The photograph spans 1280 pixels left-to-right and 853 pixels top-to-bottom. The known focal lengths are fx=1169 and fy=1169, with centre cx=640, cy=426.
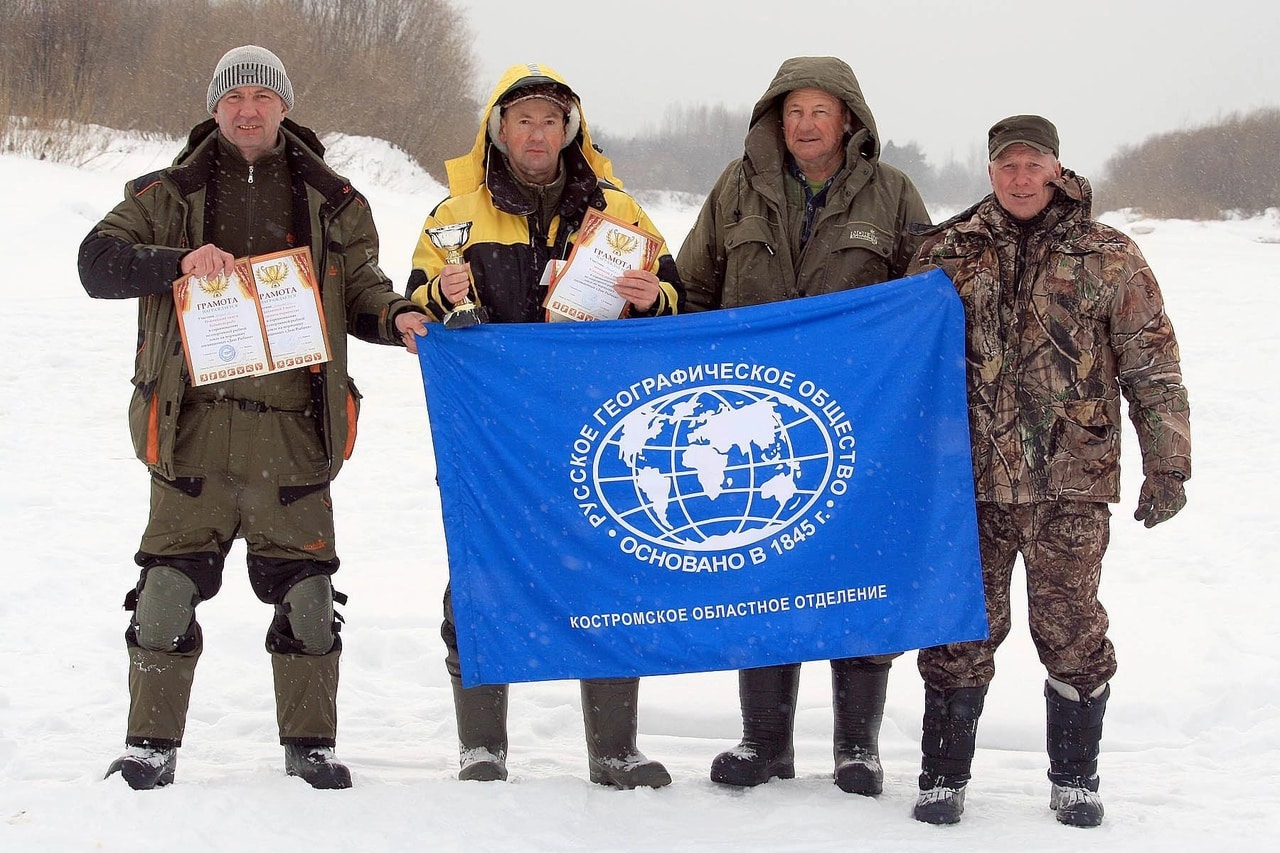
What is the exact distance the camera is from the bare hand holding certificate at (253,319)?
10.2 ft

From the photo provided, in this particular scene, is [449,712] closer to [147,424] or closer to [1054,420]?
[147,424]

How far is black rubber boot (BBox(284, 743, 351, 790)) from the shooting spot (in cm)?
323

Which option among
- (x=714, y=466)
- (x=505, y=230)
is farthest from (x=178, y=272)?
(x=714, y=466)

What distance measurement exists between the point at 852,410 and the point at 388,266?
11.0m

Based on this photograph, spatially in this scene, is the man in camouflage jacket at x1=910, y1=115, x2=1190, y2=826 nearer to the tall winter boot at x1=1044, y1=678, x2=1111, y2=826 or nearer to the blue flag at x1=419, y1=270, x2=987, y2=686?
the tall winter boot at x1=1044, y1=678, x2=1111, y2=826

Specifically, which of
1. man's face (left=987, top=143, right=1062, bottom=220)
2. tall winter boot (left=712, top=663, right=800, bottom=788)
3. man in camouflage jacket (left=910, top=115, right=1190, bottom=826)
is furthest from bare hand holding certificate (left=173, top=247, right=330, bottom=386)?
man's face (left=987, top=143, right=1062, bottom=220)

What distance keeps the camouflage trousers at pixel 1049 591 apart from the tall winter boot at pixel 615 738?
0.85 m

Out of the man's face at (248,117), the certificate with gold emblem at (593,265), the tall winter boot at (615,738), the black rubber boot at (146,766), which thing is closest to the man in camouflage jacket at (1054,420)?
the tall winter boot at (615,738)

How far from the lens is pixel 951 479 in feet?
10.6

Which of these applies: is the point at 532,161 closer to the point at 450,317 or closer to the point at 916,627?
the point at 450,317

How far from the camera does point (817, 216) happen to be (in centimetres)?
349

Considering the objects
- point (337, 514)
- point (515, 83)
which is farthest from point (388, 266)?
point (515, 83)

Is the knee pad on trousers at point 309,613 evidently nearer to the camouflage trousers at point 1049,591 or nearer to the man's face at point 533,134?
the man's face at point 533,134

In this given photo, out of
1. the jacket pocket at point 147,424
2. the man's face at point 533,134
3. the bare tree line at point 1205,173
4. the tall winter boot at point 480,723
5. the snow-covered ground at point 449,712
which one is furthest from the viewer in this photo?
the bare tree line at point 1205,173
